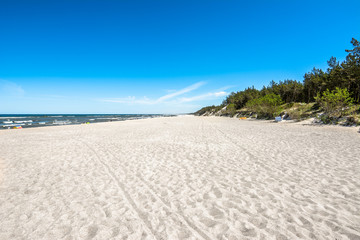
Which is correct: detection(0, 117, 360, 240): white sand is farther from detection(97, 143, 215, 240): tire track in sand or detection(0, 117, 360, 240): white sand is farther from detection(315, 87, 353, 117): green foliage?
detection(315, 87, 353, 117): green foliage

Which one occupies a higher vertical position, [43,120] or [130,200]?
[43,120]

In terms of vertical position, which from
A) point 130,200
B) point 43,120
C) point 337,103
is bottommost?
point 130,200

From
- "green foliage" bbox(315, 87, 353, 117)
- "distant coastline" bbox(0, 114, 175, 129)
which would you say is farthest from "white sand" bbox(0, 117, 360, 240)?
"distant coastline" bbox(0, 114, 175, 129)

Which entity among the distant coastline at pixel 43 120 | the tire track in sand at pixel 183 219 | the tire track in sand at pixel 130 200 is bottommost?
the tire track in sand at pixel 130 200

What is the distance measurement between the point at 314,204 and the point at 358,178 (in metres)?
3.20

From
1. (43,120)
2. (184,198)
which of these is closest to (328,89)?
(184,198)

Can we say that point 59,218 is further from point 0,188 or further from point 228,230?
point 228,230

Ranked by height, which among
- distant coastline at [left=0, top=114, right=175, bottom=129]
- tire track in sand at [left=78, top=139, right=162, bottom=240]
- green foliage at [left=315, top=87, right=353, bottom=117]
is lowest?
tire track in sand at [left=78, top=139, right=162, bottom=240]

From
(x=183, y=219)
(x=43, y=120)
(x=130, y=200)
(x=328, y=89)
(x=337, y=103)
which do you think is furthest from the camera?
(x=43, y=120)

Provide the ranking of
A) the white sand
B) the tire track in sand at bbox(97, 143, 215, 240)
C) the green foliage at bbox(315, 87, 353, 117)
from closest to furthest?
the tire track in sand at bbox(97, 143, 215, 240) < the white sand < the green foliage at bbox(315, 87, 353, 117)

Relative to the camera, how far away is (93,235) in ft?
11.8

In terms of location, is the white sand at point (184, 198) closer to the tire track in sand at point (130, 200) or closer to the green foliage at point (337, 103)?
the tire track in sand at point (130, 200)

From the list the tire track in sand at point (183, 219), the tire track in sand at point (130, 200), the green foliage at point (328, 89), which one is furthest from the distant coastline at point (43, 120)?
the green foliage at point (328, 89)

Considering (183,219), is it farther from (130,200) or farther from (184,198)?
(130,200)
